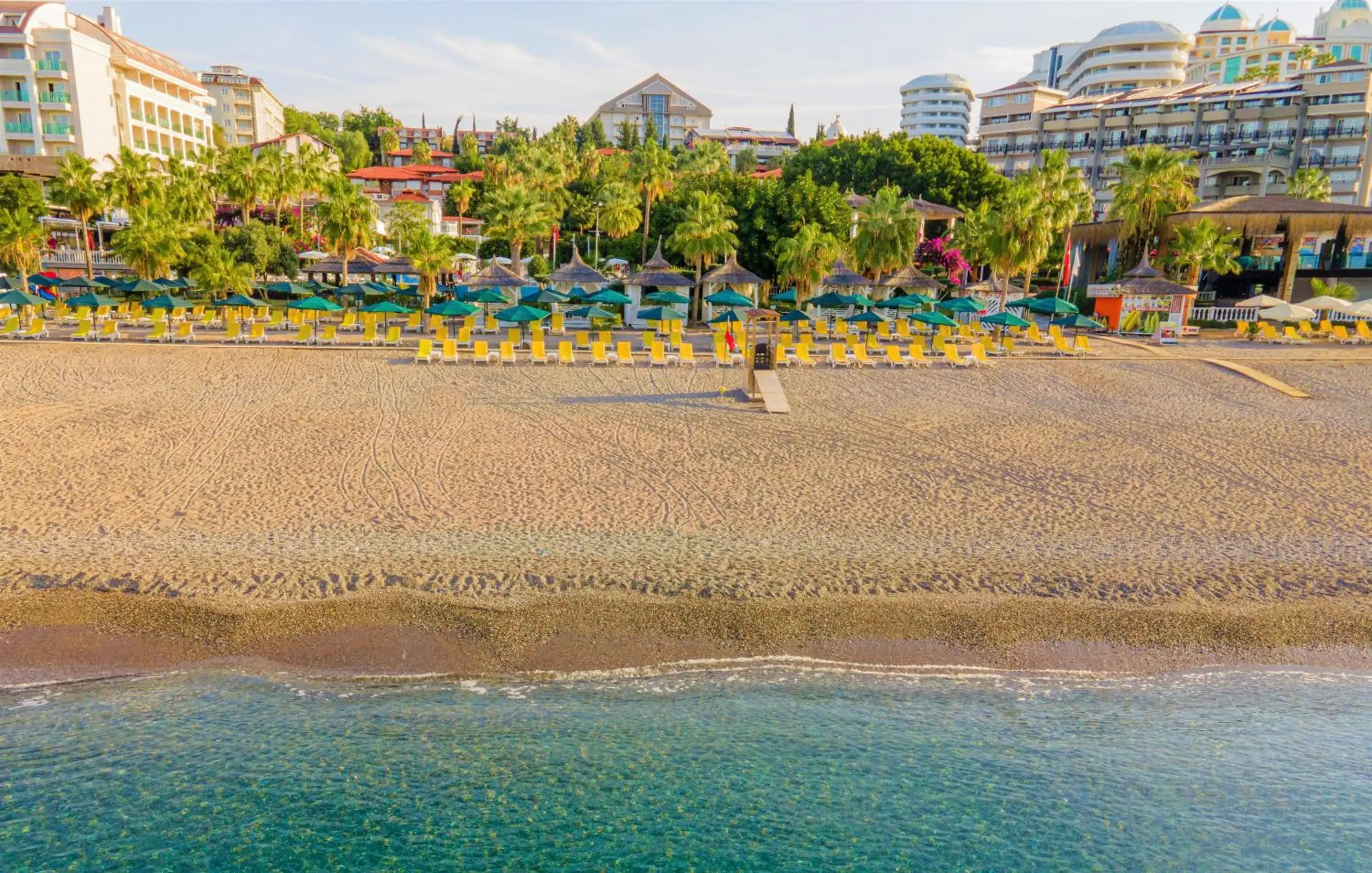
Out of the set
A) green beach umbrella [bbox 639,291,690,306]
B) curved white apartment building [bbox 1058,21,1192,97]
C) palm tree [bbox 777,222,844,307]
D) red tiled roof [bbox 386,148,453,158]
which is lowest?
green beach umbrella [bbox 639,291,690,306]

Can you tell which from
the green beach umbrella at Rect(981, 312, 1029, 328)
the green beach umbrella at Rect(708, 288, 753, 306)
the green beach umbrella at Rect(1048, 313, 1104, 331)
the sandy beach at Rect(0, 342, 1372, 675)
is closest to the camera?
the sandy beach at Rect(0, 342, 1372, 675)

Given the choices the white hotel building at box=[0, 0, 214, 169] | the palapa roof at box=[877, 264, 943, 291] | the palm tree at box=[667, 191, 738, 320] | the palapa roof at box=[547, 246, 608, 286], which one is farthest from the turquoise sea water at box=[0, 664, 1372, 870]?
the white hotel building at box=[0, 0, 214, 169]

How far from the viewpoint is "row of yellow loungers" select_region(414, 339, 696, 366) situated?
78.6 feet

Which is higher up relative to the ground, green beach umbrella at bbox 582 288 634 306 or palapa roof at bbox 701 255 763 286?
palapa roof at bbox 701 255 763 286

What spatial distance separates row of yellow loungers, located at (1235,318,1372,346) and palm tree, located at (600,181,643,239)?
29107 millimetres

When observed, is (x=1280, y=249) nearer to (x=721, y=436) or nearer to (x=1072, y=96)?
(x=721, y=436)

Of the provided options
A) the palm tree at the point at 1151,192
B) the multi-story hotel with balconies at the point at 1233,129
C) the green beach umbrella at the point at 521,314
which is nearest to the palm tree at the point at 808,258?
the green beach umbrella at the point at 521,314

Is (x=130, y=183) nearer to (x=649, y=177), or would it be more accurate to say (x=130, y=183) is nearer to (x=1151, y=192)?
(x=649, y=177)

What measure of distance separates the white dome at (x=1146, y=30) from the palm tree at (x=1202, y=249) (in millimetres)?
69493

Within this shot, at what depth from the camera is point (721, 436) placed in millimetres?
16438

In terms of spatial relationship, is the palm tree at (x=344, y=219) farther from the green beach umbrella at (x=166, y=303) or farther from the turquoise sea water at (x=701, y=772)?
the turquoise sea water at (x=701, y=772)

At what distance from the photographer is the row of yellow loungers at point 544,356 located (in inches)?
944

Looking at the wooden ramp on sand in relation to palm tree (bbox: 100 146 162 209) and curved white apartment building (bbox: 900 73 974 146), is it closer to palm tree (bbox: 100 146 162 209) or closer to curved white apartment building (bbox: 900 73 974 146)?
palm tree (bbox: 100 146 162 209)

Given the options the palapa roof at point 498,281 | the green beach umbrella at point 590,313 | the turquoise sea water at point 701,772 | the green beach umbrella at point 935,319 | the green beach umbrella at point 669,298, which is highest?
the palapa roof at point 498,281
